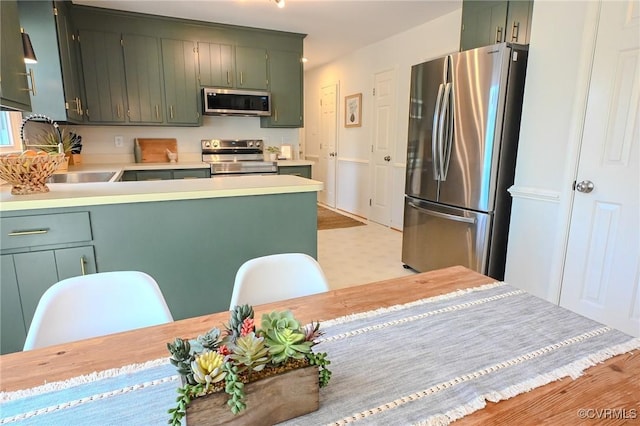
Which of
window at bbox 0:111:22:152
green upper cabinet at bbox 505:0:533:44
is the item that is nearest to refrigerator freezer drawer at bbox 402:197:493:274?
green upper cabinet at bbox 505:0:533:44

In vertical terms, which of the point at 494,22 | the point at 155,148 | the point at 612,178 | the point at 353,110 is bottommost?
the point at 612,178

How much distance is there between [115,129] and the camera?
3.99 m

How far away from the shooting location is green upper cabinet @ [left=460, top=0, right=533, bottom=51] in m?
2.54

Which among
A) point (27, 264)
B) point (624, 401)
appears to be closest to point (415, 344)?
point (624, 401)

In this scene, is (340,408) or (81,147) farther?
(81,147)

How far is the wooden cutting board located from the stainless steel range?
0.41 meters

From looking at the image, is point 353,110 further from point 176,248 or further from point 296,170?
point 176,248

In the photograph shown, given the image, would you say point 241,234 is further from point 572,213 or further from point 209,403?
point 572,213

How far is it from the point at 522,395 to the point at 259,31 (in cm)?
447

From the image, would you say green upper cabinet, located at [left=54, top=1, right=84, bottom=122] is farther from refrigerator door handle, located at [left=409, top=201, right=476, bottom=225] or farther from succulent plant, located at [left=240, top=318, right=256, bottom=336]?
succulent plant, located at [left=240, top=318, right=256, bottom=336]

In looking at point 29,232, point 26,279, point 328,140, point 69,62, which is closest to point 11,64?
point 29,232

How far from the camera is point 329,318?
97 centimetres

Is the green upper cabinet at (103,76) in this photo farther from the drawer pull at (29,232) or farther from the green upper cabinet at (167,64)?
the drawer pull at (29,232)

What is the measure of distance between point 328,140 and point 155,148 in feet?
10.2
